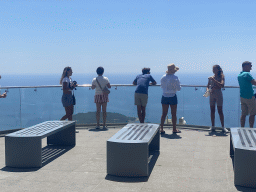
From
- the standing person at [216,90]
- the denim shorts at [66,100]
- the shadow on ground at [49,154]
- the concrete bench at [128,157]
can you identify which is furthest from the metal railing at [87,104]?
the concrete bench at [128,157]

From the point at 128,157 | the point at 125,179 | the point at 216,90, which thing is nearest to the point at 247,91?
the point at 216,90

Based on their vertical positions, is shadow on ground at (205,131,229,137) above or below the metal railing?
below

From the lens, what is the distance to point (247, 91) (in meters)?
6.79

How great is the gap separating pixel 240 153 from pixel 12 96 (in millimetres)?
5934

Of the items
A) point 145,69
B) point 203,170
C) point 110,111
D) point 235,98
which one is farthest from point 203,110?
point 203,170

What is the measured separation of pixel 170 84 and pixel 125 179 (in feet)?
11.4

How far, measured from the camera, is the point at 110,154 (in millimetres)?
4254

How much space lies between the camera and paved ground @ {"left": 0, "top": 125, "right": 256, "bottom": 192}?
12.6ft

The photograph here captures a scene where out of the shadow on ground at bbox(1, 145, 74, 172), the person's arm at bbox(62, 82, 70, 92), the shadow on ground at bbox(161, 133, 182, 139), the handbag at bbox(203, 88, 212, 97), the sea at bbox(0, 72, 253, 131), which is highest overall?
the person's arm at bbox(62, 82, 70, 92)

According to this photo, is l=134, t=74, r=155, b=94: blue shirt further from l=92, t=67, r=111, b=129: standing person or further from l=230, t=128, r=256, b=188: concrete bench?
l=230, t=128, r=256, b=188: concrete bench

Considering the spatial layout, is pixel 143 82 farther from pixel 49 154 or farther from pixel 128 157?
pixel 128 157

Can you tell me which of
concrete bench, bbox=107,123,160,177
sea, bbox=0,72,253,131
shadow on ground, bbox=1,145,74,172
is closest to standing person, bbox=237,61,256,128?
sea, bbox=0,72,253,131

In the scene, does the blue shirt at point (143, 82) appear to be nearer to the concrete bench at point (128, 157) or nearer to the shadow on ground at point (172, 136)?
the shadow on ground at point (172, 136)

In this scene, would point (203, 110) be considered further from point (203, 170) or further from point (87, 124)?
point (203, 170)
